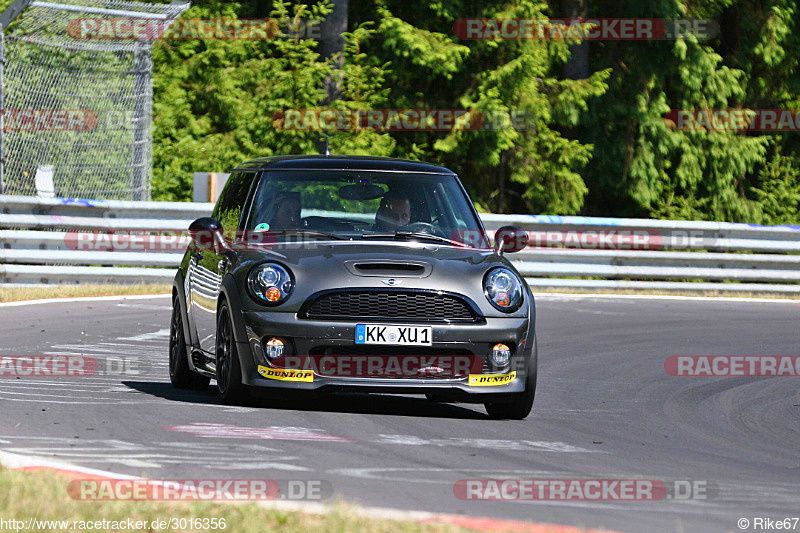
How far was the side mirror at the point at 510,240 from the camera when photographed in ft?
30.8

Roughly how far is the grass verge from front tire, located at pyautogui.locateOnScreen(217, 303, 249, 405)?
7.44 metres

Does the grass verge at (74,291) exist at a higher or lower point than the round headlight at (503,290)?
lower

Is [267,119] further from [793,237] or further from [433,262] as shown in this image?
Result: [433,262]

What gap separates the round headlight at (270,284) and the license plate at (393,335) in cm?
46

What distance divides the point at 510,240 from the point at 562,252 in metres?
10.3

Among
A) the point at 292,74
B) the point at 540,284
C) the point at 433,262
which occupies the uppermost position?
the point at 292,74

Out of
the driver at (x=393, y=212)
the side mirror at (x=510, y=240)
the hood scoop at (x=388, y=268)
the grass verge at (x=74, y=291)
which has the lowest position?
the grass verge at (x=74, y=291)

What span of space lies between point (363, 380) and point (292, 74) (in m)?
16.2

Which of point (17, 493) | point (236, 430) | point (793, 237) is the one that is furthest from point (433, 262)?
point (793, 237)

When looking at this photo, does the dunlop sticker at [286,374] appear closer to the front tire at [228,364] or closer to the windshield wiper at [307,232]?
the front tire at [228,364]

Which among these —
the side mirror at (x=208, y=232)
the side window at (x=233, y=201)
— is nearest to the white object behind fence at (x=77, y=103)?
the side window at (x=233, y=201)

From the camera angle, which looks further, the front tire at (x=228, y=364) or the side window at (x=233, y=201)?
the side window at (x=233, y=201)

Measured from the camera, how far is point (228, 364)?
8523mm

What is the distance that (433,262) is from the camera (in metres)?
8.44
